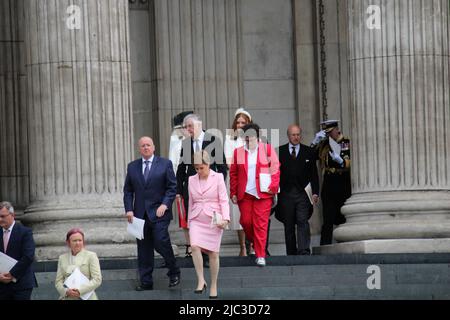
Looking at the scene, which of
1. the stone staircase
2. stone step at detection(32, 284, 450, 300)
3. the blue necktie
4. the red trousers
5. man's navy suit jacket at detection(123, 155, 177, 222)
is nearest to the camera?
stone step at detection(32, 284, 450, 300)

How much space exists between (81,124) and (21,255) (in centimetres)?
384

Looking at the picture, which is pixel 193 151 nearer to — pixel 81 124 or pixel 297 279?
pixel 81 124

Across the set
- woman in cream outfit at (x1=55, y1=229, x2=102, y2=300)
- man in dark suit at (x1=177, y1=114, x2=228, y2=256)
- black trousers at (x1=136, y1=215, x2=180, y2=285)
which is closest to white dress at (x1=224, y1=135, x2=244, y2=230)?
man in dark suit at (x1=177, y1=114, x2=228, y2=256)

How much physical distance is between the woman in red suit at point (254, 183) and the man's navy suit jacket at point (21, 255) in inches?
150

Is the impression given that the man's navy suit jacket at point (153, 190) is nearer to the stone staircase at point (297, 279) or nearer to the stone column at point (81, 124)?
the stone staircase at point (297, 279)

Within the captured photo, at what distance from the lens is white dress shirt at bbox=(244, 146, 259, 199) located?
26250 mm

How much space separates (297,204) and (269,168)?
4.09 ft

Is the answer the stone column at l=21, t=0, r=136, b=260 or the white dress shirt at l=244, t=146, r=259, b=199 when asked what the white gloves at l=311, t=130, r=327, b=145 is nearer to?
the white dress shirt at l=244, t=146, r=259, b=199

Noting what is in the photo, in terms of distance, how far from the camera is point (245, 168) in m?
26.4

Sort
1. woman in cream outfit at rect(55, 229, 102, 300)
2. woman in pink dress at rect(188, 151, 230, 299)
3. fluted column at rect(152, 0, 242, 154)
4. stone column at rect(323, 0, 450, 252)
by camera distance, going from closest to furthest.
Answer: woman in cream outfit at rect(55, 229, 102, 300), woman in pink dress at rect(188, 151, 230, 299), stone column at rect(323, 0, 450, 252), fluted column at rect(152, 0, 242, 154)

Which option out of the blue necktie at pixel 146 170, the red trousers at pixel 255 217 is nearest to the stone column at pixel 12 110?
the red trousers at pixel 255 217

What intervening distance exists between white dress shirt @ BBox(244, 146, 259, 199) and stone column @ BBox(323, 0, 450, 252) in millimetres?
1796

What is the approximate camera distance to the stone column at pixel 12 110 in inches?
1201
